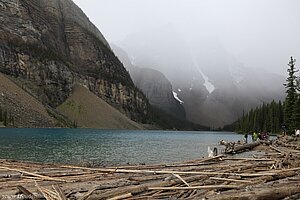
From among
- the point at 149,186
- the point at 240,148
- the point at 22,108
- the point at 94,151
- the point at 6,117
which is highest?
the point at 22,108

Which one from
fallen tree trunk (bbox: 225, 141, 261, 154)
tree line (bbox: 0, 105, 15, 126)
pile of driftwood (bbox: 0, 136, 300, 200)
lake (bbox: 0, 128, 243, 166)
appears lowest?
lake (bbox: 0, 128, 243, 166)

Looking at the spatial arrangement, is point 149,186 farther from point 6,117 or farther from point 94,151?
point 6,117

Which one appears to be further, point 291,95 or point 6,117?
point 6,117

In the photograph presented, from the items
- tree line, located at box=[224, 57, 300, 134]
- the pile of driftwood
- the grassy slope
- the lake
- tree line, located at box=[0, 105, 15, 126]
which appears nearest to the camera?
the pile of driftwood

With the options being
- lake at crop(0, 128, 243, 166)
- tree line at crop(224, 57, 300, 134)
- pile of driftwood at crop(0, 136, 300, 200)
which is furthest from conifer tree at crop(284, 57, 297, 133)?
pile of driftwood at crop(0, 136, 300, 200)

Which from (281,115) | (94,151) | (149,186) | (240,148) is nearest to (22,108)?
(281,115)

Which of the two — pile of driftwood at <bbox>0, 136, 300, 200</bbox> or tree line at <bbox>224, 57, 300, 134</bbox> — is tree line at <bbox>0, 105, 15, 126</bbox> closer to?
tree line at <bbox>224, 57, 300, 134</bbox>

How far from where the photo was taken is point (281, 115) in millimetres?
136125

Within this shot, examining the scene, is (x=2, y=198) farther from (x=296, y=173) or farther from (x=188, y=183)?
(x=296, y=173)

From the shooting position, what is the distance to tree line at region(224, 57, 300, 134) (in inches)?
3204

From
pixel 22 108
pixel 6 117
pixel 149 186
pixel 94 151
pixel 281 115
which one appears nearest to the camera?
pixel 149 186

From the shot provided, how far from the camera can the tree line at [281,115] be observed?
3204 inches

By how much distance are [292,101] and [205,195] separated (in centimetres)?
8465

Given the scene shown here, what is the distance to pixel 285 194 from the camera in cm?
798
